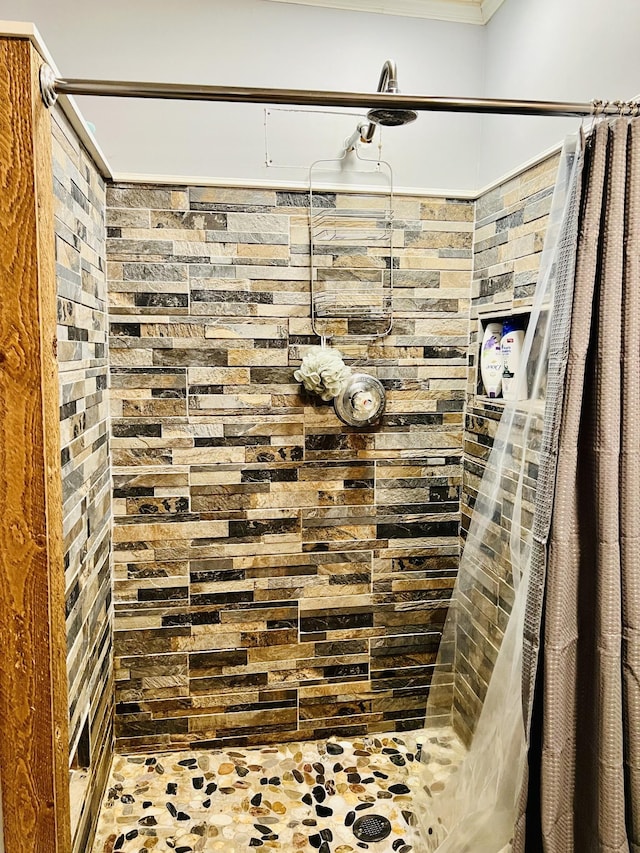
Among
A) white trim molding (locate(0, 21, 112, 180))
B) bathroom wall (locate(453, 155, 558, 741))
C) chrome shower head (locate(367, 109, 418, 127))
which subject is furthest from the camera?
chrome shower head (locate(367, 109, 418, 127))

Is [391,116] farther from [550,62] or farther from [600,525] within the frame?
[600,525]

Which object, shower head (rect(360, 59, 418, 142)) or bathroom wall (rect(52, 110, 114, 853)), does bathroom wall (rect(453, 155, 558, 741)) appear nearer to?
shower head (rect(360, 59, 418, 142))

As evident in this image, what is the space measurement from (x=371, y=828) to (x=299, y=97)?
1849mm

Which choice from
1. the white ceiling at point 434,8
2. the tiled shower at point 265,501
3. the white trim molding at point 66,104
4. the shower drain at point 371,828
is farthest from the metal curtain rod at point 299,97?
the shower drain at point 371,828

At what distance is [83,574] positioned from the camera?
1545mm

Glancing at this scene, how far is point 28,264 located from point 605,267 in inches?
42.8

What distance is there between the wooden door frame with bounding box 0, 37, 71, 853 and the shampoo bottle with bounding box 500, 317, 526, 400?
125 cm

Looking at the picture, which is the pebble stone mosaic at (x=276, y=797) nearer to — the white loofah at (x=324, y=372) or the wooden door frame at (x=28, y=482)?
the wooden door frame at (x=28, y=482)

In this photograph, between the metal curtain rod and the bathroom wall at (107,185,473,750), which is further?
the bathroom wall at (107,185,473,750)

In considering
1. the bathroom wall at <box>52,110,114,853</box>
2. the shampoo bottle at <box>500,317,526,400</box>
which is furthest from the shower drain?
the shampoo bottle at <box>500,317,526,400</box>

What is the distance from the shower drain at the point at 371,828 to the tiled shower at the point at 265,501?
3cm

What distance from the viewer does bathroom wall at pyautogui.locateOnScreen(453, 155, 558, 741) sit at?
4.46 ft

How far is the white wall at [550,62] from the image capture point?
1417mm

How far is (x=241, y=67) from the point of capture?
6.29ft
